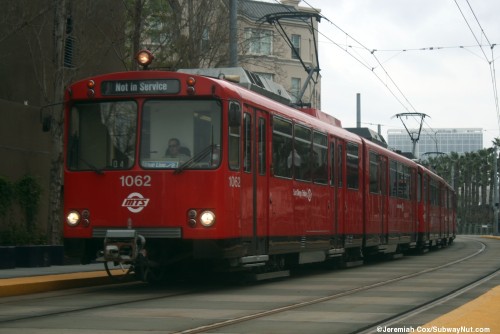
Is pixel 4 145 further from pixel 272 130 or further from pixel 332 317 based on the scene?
pixel 332 317

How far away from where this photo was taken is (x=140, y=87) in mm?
16016

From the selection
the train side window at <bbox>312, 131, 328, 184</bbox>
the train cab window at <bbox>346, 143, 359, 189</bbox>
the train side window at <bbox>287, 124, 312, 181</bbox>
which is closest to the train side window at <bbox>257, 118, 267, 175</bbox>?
the train side window at <bbox>287, 124, 312, 181</bbox>

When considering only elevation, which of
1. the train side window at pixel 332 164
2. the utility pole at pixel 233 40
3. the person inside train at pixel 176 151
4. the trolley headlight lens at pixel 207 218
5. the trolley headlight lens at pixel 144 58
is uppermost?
the utility pole at pixel 233 40

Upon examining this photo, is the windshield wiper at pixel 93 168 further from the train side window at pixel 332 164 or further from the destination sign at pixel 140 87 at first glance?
the train side window at pixel 332 164

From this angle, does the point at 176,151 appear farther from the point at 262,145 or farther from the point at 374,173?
the point at 374,173

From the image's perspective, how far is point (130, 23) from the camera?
30.4m

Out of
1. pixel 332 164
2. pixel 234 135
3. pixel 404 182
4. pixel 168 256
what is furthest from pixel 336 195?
pixel 404 182

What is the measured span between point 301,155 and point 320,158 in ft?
4.96

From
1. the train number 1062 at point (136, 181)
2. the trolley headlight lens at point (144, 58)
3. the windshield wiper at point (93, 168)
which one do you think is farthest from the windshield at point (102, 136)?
the trolley headlight lens at point (144, 58)

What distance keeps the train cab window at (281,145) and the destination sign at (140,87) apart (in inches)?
107

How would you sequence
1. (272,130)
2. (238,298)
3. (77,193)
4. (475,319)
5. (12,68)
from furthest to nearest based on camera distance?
(12,68) → (272,130) → (77,193) → (238,298) → (475,319)

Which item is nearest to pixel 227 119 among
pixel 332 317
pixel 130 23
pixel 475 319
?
pixel 332 317

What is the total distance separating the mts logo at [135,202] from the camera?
15.7m

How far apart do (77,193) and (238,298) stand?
316cm
